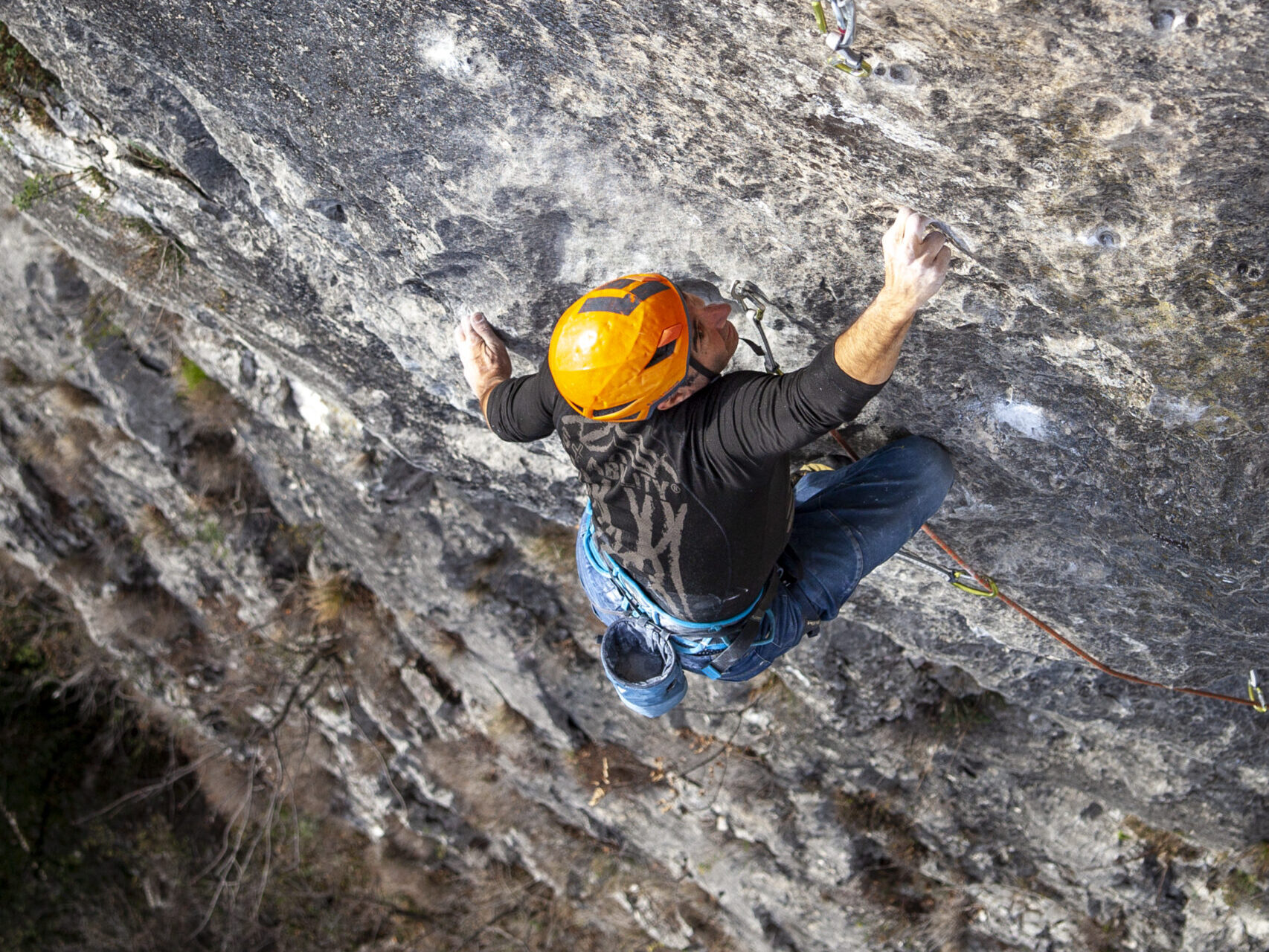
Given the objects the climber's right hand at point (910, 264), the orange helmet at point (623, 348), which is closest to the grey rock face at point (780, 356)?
the climber's right hand at point (910, 264)

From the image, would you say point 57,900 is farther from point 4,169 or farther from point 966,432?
point 966,432

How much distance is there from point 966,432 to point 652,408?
1.08 meters

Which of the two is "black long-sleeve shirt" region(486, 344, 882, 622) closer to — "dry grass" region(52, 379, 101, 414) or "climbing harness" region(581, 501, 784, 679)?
"climbing harness" region(581, 501, 784, 679)

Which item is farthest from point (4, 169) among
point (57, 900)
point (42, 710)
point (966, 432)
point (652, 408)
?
point (57, 900)

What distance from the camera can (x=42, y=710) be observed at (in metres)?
9.93

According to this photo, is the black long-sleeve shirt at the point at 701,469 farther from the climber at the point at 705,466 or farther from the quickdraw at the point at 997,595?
the quickdraw at the point at 997,595

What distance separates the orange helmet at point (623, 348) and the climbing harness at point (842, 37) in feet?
2.18

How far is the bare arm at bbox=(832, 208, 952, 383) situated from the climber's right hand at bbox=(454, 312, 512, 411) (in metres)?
1.49

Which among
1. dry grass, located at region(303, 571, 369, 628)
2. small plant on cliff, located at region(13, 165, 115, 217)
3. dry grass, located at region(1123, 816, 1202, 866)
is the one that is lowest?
dry grass, located at region(303, 571, 369, 628)

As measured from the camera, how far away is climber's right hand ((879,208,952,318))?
199 cm

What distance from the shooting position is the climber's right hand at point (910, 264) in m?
1.99

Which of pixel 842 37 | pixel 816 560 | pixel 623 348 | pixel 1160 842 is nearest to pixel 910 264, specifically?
pixel 842 37

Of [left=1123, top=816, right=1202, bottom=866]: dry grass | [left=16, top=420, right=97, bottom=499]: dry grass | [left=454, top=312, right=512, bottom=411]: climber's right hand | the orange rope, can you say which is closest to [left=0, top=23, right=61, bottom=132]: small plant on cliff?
[left=454, top=312, right=512, bottom=411]: climber's right hand

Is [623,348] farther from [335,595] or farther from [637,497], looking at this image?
[335,595]
